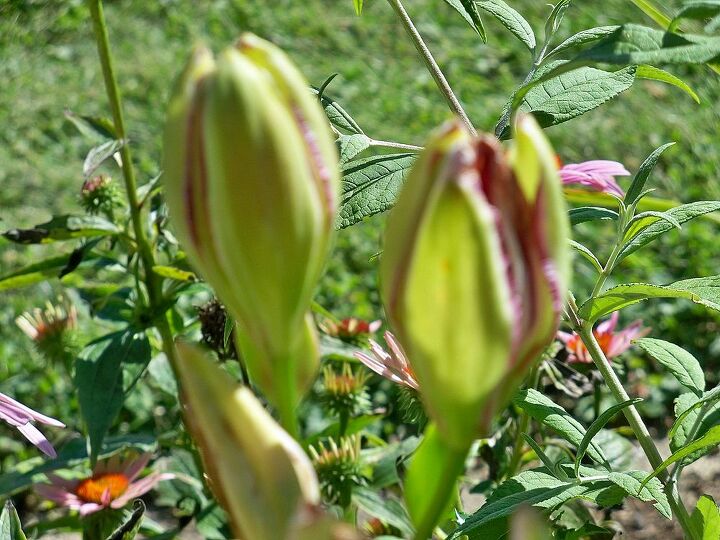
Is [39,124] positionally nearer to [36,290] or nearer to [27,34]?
[27,34]

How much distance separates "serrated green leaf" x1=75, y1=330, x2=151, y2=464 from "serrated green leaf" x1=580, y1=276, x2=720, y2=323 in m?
0.61

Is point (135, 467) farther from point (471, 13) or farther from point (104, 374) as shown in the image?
point (471, 13)

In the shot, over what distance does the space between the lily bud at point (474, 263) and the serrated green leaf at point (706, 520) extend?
1.37 feet

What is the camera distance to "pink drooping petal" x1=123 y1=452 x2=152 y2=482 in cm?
134

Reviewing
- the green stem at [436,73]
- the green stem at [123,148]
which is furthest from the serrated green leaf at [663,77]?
the green stem at [123,148]

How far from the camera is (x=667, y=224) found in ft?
2.90

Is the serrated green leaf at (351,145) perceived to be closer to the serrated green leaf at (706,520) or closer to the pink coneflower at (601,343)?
the serrated green leaf at (706,520)

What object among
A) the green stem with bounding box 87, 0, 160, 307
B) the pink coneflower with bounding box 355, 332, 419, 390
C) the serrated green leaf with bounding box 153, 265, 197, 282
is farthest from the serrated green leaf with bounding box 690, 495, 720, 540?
the green stem with bounding box 87, 0, 160, 307

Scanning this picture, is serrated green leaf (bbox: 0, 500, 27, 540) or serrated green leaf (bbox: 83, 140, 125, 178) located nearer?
serrated green leaf (bbox: 0, 500, 27, 540)

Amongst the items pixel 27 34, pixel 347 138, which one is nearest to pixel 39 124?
pixel 27 34

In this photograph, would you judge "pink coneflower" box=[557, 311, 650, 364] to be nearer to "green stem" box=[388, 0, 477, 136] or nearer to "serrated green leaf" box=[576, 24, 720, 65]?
"green stem" box=[388, 0, 477, 136]

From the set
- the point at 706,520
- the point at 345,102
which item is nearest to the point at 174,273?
the point at 706,520

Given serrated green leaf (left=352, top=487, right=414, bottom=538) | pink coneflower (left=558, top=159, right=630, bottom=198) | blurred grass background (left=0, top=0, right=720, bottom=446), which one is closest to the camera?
pink coneflower (left=558, top=159, right=630, bottom=198)

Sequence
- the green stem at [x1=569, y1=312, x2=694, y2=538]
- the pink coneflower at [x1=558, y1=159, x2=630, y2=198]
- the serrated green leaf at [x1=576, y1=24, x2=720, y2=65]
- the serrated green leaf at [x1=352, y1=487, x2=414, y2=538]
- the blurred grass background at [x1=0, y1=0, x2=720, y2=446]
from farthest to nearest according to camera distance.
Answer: the blurred grass background at [x1=0, y1=0, x2=720, y2=446] < the serrated green leaf at [x1=352, y1=487, x2=414, y2=538] < the pink coneflower at [x1=558, y1=159, x2=630, y2=198] < the green stem at [x1=569, y1=312, x2=694, y2=538] < the serrated green leaf at [x1=576, y1=24, x2=720, y2=65]
